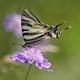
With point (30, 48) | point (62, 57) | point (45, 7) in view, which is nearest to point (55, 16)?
point (45, 7)

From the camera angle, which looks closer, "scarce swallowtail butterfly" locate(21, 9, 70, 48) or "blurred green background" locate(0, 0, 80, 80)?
"scarce swallowtail butterfly" locate(21, 9, 70, 48)

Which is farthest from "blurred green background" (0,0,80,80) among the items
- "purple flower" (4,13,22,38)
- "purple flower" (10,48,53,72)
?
"purple flower" (10,48,53,72)

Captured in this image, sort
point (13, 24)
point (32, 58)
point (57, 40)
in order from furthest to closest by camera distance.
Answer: point (57, 40)
point (13, 24)
point (32, 58)

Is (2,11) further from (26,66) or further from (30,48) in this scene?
(30,48)

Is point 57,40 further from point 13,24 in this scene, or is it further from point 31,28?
point 31,28

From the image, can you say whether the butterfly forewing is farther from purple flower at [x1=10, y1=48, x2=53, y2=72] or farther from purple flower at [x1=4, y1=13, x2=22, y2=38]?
purple flower at [x1=4, y1=13, x2=22, y2=38]

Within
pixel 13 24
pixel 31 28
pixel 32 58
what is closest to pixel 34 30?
pixel 31 28
